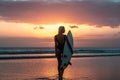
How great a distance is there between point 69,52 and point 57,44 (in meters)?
0.60

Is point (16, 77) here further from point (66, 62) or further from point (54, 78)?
point (66, 62)

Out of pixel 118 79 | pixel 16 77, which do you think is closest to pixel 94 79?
pixel 118 79

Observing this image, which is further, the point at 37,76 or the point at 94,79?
the point at 37,76

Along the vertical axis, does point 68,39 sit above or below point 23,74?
above

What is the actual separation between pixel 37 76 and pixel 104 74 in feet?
11.1

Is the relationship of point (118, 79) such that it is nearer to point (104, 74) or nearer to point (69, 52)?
point (104, 74)

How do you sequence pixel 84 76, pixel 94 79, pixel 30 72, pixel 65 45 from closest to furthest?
1. pixel 65 45
2. pixel 94 79
3. pixel 84 76
4. pixel 30 72

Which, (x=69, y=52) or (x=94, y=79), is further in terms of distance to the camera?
(x=94, y=79)

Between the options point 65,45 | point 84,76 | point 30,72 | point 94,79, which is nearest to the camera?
point 65,45

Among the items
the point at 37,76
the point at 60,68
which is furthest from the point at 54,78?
the point at 60,68

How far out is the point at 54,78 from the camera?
1688 cm

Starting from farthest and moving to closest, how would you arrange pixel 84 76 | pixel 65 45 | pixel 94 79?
pixel 84 76, pixel 94 79, pixel 65 45

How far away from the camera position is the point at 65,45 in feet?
47.4

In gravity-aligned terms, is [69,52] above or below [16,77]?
above
